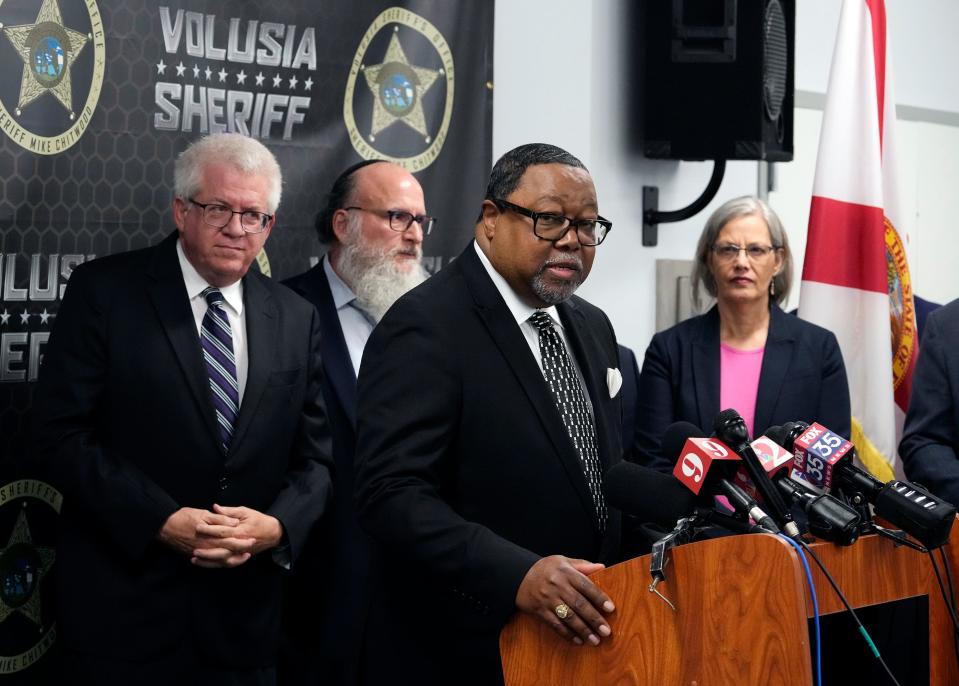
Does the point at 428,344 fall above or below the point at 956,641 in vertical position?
above

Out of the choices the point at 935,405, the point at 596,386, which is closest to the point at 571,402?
the point at 596,386

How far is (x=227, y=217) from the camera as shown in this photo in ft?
9.08

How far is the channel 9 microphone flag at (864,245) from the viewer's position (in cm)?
412

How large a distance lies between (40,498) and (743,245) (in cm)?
211

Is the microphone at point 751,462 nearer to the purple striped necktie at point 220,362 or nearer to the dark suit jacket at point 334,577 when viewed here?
the purple striped necktie at point 220,362

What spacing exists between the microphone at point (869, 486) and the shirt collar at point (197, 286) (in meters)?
1.50

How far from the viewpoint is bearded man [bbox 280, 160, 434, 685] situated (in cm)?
296

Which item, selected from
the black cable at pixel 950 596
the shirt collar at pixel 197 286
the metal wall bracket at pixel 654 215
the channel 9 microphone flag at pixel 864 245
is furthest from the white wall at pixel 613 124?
the black cable at pixel 950 596

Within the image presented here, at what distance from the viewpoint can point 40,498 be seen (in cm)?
290

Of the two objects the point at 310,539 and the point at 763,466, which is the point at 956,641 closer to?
the point at 763,466

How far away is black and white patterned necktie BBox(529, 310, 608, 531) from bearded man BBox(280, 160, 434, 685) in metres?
1.01

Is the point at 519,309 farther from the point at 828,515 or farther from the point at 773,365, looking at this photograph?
the point at 773,365

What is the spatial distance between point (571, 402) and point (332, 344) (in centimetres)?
116

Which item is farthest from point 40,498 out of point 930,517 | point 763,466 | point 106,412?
point 930,517
